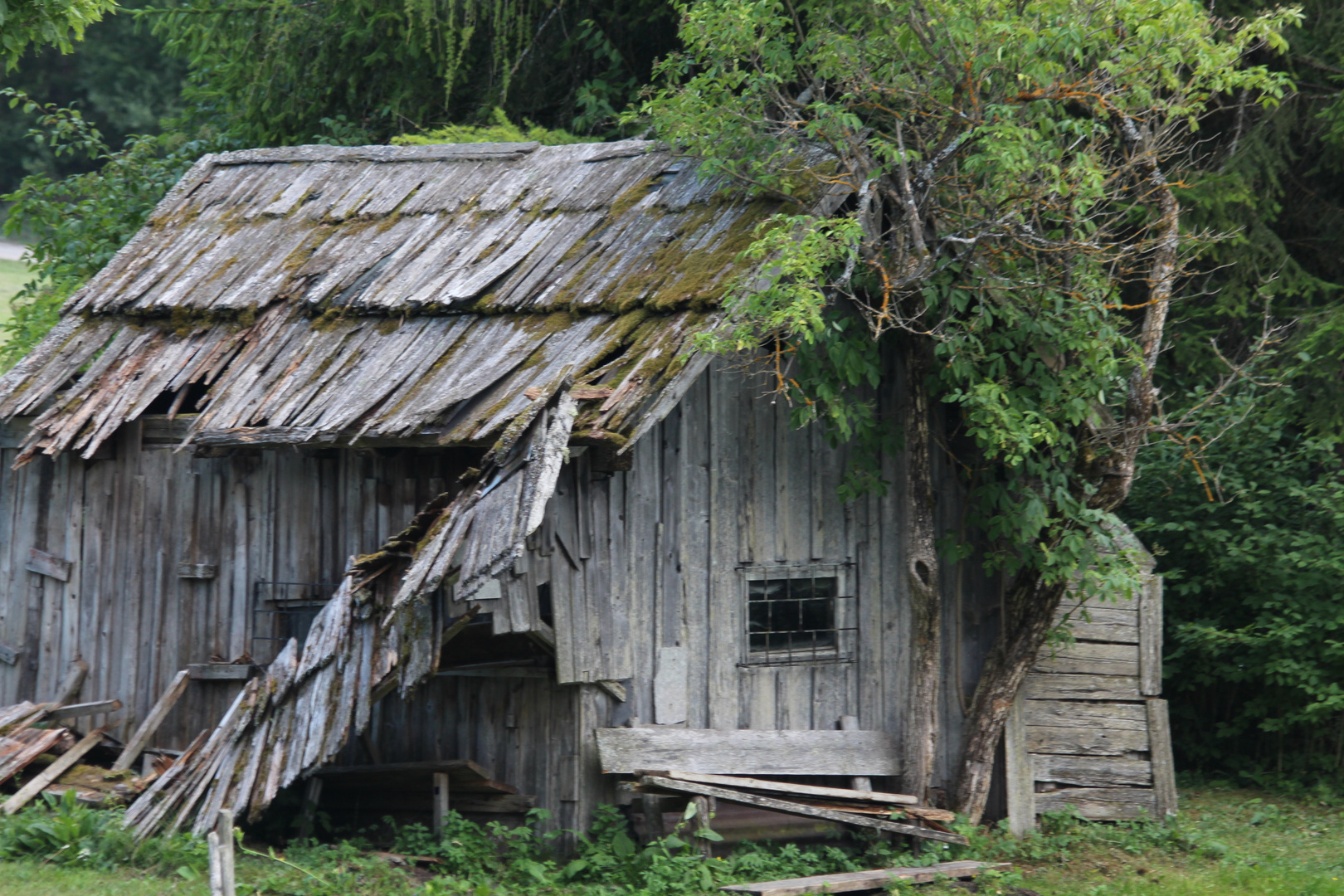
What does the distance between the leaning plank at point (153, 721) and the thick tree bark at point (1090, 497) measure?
20.0ft

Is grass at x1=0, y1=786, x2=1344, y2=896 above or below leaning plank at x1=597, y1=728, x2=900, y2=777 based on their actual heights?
below

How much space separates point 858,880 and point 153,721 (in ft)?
17.9

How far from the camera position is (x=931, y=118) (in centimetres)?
973

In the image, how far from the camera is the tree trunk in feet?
34.6

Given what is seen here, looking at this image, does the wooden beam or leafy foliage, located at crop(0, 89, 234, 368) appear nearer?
the wooden beam

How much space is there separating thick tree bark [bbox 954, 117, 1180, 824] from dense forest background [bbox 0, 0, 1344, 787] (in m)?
0.41

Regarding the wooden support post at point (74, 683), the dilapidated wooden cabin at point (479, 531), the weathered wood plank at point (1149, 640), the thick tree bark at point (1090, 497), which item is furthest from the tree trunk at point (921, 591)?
the wooden support post at point (74, 683)

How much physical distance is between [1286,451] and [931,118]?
6.18 m

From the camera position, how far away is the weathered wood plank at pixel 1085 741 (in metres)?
11.5

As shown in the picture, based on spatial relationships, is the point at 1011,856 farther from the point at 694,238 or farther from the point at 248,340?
the point at 248,340

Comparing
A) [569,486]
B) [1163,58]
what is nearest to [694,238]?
[569,486]

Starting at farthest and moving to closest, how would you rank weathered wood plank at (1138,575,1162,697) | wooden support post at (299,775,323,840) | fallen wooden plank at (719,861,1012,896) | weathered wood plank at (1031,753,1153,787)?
weathered wood plank at (1138,575,1162,697)
weathered wood plank at (1031,753,1153,787)
wooden support post at (299,775,323,840)
fallen wooden plank at (719,861,1012,896)

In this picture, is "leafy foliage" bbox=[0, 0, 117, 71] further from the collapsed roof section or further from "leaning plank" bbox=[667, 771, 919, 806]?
"leaning plank" bbox=[667, 771, 919, 806]

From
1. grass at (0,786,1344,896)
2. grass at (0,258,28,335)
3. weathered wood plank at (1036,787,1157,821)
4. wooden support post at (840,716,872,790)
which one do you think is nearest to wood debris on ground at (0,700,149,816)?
grass at (0,786,1344,896)
